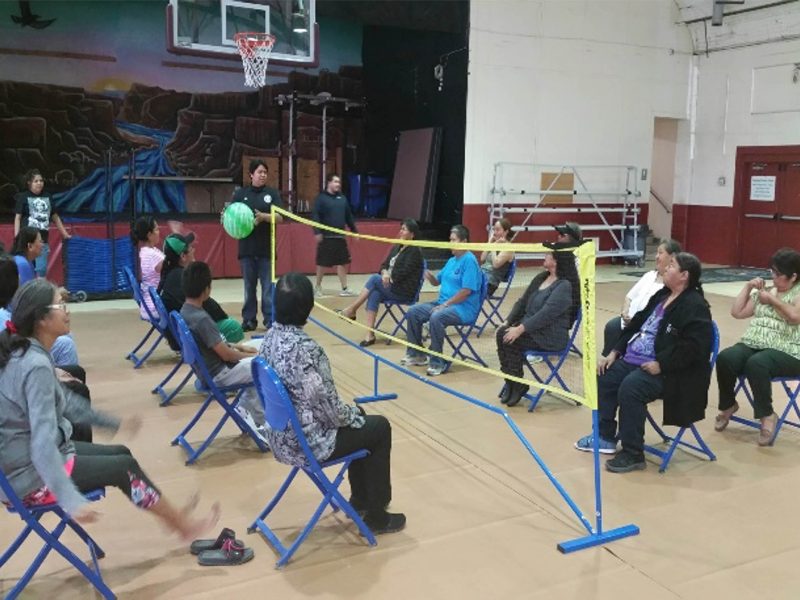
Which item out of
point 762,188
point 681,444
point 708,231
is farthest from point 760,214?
point 681,444

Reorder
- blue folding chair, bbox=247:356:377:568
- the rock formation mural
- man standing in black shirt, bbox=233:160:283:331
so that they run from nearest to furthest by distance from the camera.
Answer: blue folding chair, bbox=247:356:377:568, man standing in black shirt, bbox=233:160:283:331, the rock formation mural

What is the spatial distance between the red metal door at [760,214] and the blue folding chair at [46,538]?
548 inches

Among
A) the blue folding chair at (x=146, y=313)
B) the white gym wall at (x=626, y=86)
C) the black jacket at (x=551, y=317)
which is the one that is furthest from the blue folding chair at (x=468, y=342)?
the white gym wall at (x=626, y=86)

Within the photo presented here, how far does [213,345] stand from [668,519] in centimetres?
269

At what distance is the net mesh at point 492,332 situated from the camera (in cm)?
342

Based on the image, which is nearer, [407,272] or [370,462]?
[370,462]

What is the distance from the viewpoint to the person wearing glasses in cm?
475

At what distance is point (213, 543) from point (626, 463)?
241cm

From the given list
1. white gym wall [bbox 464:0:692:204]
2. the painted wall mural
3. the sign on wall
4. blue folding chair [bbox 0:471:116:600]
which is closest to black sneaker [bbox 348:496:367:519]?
blue folding chair [bbox 0:471:116:600]

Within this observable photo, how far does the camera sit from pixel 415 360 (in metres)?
6.81

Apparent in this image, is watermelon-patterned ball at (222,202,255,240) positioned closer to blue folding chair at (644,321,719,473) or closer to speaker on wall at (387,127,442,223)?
blue folding chair at (644,321,719,473)

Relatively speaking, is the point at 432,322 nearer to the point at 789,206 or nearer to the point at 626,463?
the point at 626,463

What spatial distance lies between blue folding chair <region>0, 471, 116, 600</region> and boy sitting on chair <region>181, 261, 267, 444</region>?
1450 mm

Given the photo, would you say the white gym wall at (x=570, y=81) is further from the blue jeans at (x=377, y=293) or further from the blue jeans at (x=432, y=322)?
the blue jeans at (x=432, y=322)
